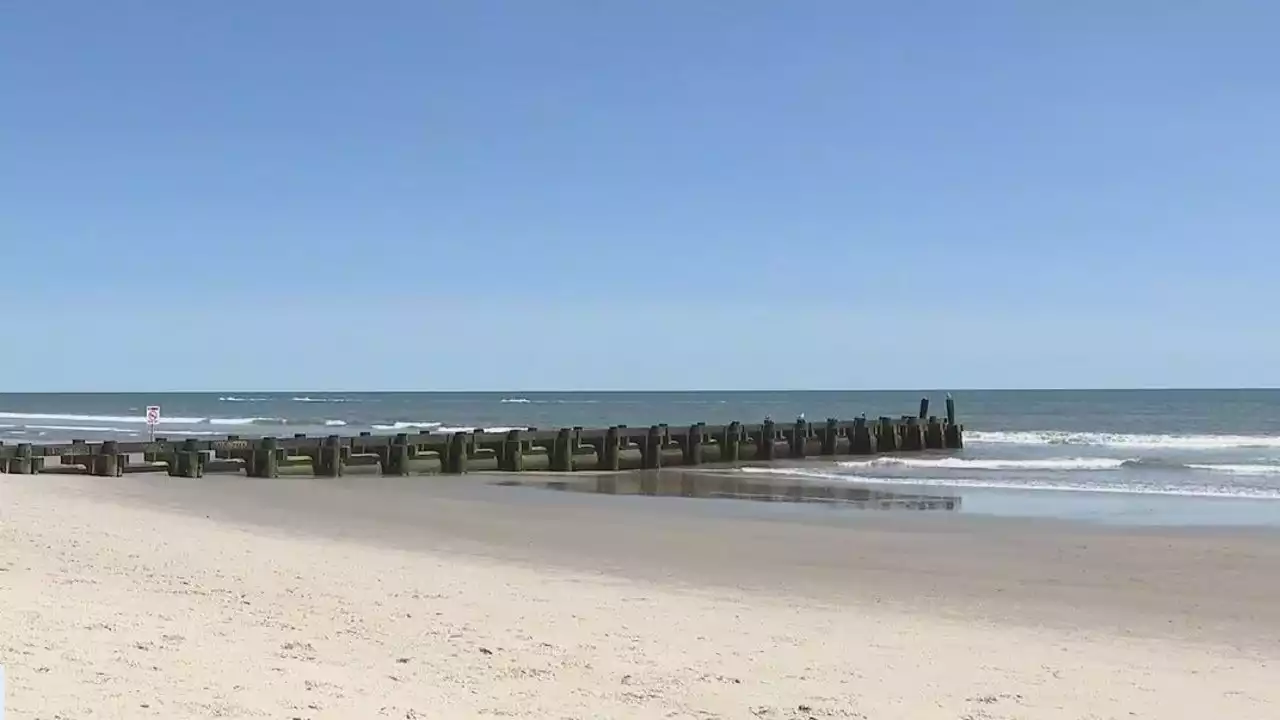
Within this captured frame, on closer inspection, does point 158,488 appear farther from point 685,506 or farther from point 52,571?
point 52,571

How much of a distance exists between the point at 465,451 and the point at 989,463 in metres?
16.2

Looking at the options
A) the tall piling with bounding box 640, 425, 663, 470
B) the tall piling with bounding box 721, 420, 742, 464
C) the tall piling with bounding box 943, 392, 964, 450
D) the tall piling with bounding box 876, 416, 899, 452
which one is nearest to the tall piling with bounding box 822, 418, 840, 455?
the tall piling with bounding box 876, 416, 899, 452

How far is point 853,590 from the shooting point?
12242 mm

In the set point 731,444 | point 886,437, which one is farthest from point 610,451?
point 886,437

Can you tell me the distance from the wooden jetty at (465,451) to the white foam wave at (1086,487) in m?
5.24

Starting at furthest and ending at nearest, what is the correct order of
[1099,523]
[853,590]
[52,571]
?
1. [1099,523]
2. [853,590]
3. [52,571]

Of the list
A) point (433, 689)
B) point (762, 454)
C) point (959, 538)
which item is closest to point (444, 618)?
point (433, 689)

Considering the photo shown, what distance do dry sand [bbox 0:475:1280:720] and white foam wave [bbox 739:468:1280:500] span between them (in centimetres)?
822

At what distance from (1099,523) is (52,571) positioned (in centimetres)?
1553

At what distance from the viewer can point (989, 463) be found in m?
36.4

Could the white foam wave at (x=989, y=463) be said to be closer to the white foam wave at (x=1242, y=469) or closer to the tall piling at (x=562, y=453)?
the white foam wave at (x=1242, y=469)

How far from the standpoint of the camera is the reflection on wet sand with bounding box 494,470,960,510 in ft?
77.3

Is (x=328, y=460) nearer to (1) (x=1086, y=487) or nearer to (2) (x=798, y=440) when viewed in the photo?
(2) (x=798, y=440)

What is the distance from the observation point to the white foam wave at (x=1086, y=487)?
83.4 feet
